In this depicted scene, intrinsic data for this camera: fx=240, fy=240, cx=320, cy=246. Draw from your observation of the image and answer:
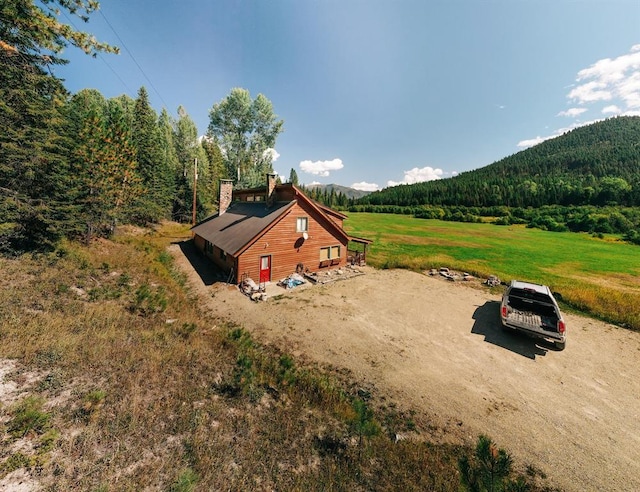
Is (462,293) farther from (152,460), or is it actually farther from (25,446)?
(25,446)

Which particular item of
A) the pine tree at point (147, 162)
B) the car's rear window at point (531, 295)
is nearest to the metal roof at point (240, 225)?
the pine tree at point (147, 162)

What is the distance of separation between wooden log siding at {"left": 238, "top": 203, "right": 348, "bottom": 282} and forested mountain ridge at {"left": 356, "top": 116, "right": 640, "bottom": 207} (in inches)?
5010

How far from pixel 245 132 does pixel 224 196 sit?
1295 centimetres

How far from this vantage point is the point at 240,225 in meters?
21.0

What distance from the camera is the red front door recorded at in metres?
18.4

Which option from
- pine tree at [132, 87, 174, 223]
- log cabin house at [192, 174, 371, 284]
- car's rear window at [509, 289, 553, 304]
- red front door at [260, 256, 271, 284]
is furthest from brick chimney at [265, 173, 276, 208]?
pine tree at [132, 87, 174, 223]

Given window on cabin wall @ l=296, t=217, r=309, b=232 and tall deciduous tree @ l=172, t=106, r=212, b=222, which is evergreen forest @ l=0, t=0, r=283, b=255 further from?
window on cabin wall @ l=296, t=217, r=309, b=232

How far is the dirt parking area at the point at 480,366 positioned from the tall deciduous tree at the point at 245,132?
24819 millimetres

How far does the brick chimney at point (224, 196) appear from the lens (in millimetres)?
28522

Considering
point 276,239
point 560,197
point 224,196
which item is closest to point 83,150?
point 224,196

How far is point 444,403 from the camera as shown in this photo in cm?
785

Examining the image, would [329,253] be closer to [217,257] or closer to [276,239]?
[276,239]

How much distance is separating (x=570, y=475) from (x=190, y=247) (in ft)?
106

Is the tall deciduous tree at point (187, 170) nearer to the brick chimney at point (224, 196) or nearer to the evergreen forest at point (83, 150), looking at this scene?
the evergreen forest at point (83, 150)
